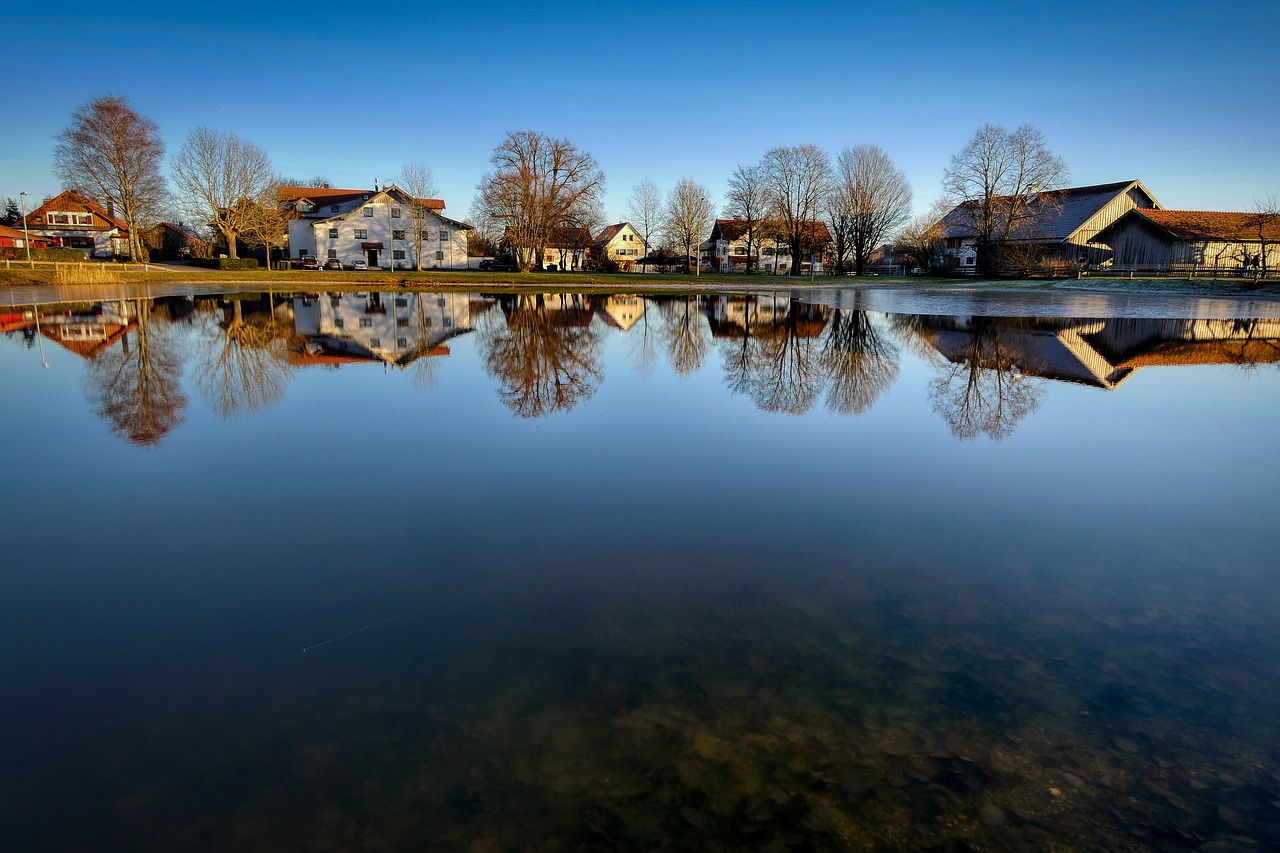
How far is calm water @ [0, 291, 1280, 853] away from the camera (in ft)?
8.43

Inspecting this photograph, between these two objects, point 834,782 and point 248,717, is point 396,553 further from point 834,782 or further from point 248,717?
point 834,782

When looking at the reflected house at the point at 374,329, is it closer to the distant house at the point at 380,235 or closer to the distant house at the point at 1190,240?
the distant house at the point at 380,235

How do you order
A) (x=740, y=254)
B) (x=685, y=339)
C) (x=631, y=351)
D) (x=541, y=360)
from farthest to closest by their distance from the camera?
(x=740, y=254) < (x=685, y=339) < (x=631, y=351) < (x=541, y=360)

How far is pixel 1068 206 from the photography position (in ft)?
204

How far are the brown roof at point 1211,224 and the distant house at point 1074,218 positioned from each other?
1826 mm

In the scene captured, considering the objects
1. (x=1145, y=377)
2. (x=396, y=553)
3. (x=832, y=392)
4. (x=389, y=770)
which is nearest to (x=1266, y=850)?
(x=389, y=770)

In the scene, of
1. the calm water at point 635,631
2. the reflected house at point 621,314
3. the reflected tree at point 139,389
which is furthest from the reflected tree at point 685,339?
the reflected tree at point 139,389

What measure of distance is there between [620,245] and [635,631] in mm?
116133

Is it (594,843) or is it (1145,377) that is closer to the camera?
(594,843)

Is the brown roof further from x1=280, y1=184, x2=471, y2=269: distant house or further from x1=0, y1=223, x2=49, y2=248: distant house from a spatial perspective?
x1=0, y1=223, x2=49, y2=248: distant house

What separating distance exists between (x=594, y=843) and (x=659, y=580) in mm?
1873

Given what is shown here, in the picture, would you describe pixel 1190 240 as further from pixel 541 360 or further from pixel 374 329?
pixel 374 329

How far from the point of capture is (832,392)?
1019cm

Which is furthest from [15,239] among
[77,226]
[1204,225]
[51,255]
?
[1204,225]
